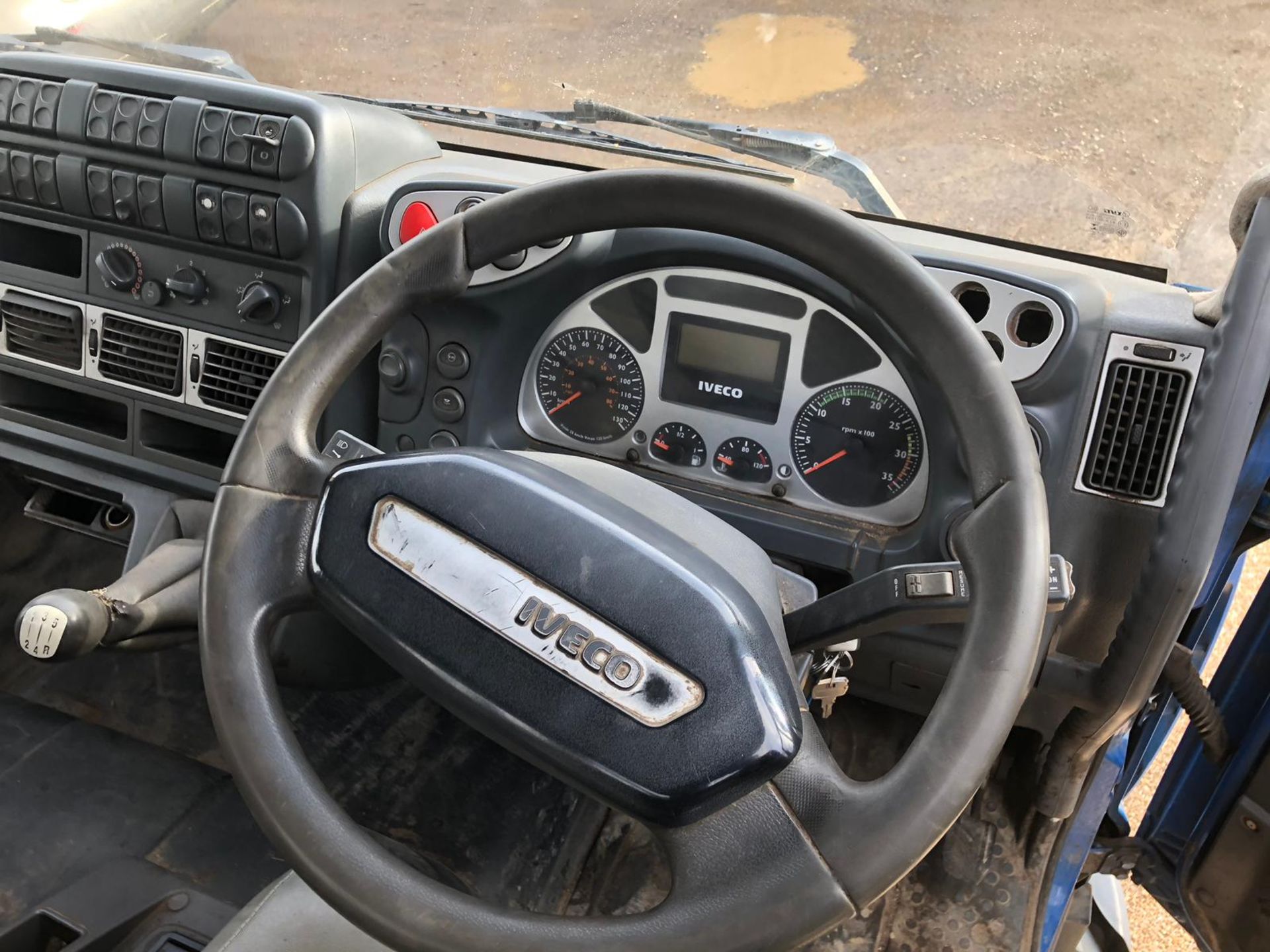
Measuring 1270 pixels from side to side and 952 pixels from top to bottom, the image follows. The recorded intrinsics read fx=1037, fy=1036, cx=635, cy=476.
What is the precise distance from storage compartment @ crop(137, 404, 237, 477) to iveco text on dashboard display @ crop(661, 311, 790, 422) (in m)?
0.84

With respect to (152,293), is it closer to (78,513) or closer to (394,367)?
(394,367)

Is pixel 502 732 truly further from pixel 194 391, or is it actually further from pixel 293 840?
pixel 194 391

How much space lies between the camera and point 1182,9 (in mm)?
2209

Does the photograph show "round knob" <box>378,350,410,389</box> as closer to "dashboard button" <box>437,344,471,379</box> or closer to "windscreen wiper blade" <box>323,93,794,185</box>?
"dashboard button" <box>437,344,471,379</box>

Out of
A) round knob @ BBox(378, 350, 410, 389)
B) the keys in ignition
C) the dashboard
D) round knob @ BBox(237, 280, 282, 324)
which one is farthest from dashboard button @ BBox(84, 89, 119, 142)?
the keys in ignition

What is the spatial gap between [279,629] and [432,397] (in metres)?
0.54

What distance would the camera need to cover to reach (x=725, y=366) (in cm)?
147

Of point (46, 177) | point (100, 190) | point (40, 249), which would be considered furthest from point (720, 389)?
point (40, 249)

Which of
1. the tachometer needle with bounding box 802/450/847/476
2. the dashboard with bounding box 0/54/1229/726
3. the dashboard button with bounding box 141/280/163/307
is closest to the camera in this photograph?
the dashboard with bounding box 0/54/1229/726

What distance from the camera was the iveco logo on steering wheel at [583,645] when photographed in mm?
858

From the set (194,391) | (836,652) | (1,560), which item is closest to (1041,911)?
(836,652)

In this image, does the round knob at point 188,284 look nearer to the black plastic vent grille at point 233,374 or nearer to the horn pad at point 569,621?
the black plastic vent grille at point 233,374

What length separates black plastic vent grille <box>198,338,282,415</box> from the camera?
67.9 inches

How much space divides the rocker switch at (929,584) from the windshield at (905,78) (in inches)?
35.8
